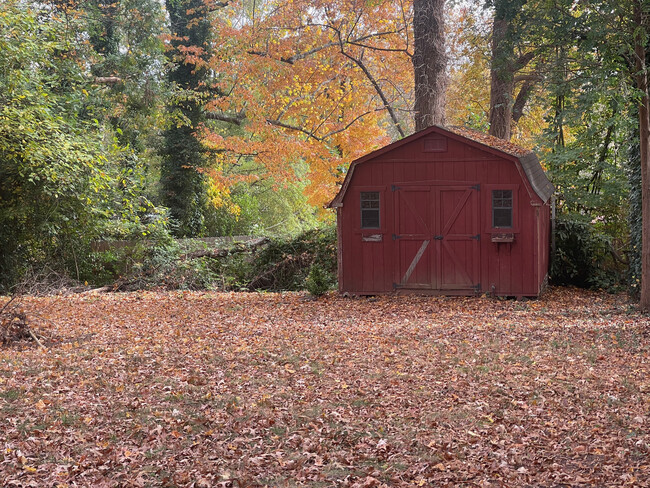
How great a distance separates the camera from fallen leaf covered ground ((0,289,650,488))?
4.78 m

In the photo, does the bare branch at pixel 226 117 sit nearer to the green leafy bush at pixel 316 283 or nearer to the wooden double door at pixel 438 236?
the green leafy bush at pixel 316 283

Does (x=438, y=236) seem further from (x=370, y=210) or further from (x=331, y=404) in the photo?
(x=331, y=404)

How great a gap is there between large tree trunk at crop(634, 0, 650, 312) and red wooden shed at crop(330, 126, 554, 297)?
2.38 meters

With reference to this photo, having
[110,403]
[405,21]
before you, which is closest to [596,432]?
[110,403]

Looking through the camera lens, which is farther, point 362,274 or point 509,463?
point 362,274

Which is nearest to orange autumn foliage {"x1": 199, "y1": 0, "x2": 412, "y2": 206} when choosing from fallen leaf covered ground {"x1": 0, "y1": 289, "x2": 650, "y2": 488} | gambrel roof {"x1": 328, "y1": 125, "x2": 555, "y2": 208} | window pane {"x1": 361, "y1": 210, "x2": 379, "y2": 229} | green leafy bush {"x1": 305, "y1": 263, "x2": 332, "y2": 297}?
gambrel roof {"x1": 328, "y1": 125, "x2": 555, "y2": 208}

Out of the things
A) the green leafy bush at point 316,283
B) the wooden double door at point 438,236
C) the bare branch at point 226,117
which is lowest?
the green leafy bush at point 316,283

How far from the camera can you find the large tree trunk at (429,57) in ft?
52.4

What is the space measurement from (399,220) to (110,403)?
811 centimetres

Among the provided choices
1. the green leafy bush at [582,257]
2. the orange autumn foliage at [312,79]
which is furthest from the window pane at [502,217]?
the orange autumn foliage at [312,79]

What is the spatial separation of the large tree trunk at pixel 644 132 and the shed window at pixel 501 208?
284 cm

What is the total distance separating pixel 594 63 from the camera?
9.58 metres

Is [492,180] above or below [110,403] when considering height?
above

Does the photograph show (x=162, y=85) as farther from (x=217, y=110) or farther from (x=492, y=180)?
(x=492, y=180)
